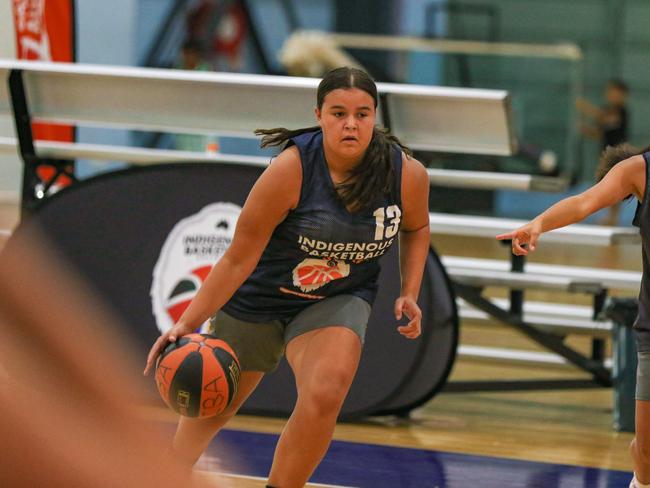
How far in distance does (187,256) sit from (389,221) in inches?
102

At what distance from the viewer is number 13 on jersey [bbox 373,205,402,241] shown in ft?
12.8

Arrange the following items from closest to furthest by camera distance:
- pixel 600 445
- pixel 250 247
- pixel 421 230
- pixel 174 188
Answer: pixel 250 247
pixel 421 230
pixel 600 445
pixel 174 188

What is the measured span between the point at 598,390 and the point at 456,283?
61.0 inches

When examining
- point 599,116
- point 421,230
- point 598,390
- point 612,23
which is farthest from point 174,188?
point 612,23

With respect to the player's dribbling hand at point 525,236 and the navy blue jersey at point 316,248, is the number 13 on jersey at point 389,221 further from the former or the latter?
the player's dribbling hand at point 525,236

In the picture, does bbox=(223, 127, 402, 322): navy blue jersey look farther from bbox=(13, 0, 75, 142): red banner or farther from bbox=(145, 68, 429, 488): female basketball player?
bbox=(13, 0, 75, 142): red banner

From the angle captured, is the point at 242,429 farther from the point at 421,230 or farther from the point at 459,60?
the point at 459,60

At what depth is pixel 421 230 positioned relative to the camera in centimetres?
412

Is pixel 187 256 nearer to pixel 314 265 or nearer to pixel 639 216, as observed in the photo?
pixel 314 265

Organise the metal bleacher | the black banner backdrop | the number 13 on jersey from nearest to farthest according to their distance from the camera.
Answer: the number 13 on jersey → the black banner backdrop → the metal bleacher

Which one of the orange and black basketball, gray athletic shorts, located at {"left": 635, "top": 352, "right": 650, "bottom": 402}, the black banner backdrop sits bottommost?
the black banner backdrop

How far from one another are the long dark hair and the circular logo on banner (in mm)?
2358

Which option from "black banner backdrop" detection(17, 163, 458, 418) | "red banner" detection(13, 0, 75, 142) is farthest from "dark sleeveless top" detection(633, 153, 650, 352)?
"red banner" detection(13, 0, 75, 142)

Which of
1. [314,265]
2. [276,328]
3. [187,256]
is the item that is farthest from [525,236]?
[187,256]
